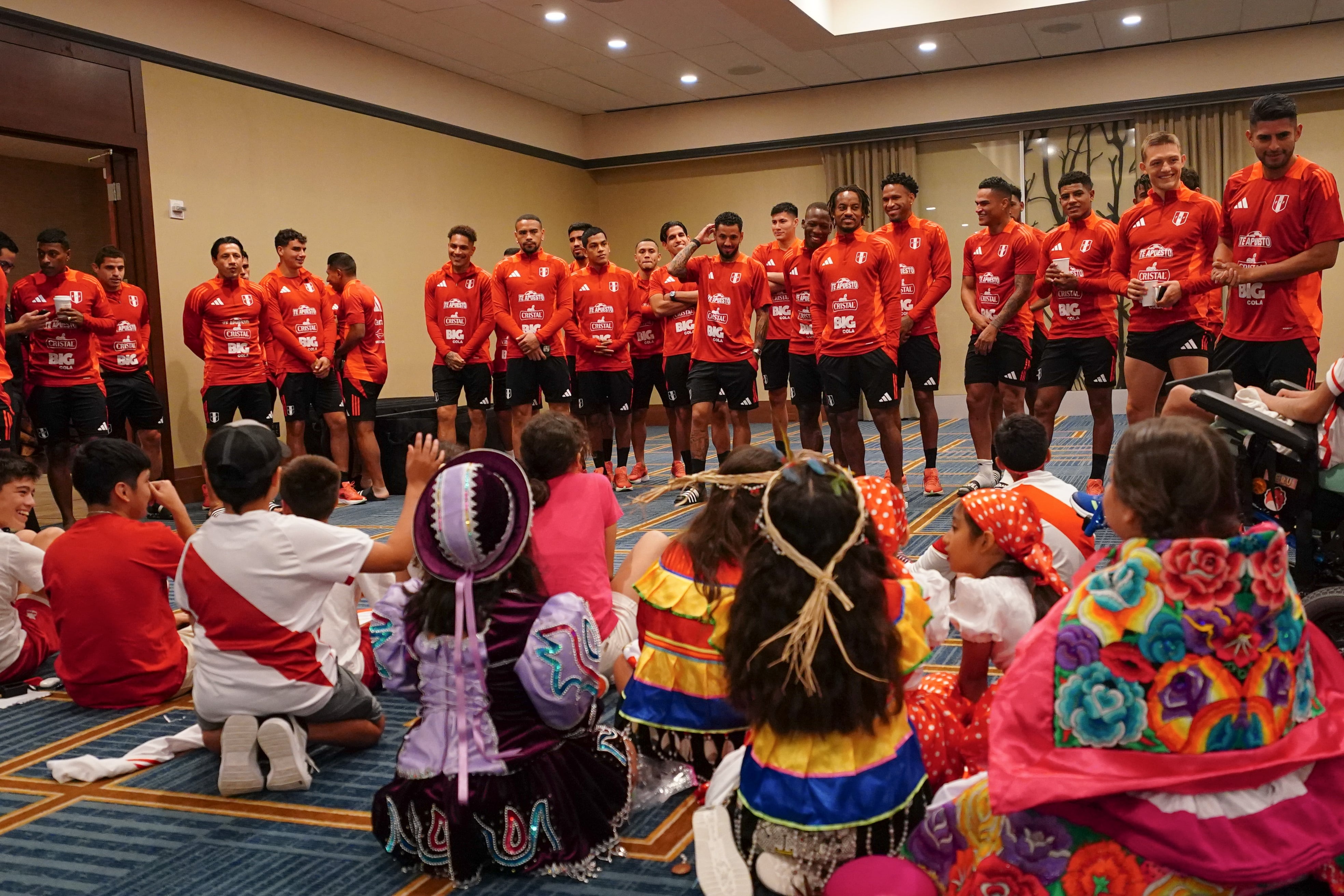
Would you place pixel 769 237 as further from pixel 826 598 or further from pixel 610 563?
pixel 826 598

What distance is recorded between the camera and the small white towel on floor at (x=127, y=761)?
263 centimetres

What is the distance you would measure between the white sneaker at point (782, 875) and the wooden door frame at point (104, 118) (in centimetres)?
662

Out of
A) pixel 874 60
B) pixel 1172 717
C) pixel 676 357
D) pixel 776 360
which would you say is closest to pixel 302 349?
pixel 676 357

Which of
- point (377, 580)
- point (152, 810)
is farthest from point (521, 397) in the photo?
point (152, 810)

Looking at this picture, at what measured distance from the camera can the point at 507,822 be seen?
1.98 m

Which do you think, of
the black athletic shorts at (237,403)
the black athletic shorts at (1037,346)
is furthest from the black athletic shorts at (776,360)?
the black athletic shorts at (237,403)

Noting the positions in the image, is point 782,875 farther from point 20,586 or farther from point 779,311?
point 779,311

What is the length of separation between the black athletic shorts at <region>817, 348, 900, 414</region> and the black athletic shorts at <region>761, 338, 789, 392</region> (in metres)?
1.34

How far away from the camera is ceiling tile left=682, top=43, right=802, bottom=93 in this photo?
9625 millimetres

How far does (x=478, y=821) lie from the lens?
1.98m

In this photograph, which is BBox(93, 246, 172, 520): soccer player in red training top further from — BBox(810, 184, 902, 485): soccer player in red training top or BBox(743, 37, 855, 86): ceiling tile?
BBox(743, 37, 855, 86): ceiling tile

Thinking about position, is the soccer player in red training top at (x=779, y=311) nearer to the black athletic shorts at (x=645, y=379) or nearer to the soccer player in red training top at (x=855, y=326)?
the black athletic shorts at (x=645, y=379)

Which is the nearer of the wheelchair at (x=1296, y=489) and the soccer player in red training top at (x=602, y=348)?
the wheelchair at (x=1296, y=489)

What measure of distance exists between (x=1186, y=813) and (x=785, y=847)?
1.98 feet
